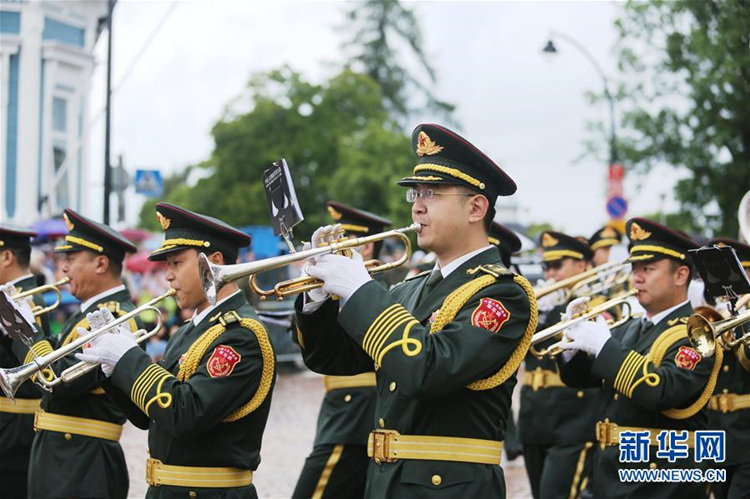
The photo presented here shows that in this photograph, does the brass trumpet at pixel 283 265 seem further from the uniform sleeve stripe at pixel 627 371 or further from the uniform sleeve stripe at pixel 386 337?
the uniform sleeve stripe at pixel 627 371

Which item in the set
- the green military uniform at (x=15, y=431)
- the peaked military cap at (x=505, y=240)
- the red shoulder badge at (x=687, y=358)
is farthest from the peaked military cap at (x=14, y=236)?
the red shoulder badge at (x=687, y=358)

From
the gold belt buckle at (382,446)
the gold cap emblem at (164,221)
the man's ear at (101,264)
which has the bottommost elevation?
the gold belt buckle at (382,446)

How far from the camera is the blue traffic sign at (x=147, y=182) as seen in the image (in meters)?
15.2

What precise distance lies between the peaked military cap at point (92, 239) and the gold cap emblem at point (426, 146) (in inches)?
117

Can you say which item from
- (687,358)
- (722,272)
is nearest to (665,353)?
(687,358)

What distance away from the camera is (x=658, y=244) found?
627cm

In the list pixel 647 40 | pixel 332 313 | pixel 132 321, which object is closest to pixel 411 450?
pixel 332 313

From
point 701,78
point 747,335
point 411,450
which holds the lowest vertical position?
point 411,450

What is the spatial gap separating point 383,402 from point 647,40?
26.3 m

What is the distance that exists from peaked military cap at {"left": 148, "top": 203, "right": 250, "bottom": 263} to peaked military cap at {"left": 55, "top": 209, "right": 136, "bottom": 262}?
1409 mm

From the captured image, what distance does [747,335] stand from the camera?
619cm

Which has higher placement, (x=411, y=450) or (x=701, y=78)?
(x=701, y=78)

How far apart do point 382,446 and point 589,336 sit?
6.62 feet

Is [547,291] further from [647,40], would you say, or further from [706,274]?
[647,40]
